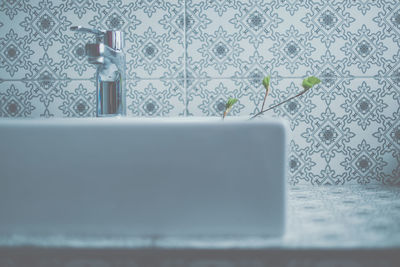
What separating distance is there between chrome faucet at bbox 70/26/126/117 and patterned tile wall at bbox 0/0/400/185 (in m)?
0.07

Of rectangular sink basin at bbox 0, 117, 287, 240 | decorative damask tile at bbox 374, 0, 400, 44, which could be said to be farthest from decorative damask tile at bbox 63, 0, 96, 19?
decorative damask tile at bbox 374, 0, 400, 44

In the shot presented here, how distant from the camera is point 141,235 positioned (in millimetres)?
490

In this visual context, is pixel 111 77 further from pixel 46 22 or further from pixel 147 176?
pixel 147 176

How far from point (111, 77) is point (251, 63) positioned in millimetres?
322

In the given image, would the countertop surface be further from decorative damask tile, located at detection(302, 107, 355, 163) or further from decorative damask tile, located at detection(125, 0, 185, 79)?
decorative damask tile, located at detection(125, 0, 185, 79)

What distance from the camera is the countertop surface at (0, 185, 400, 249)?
1.46 feet

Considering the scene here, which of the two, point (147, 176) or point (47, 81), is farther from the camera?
point (47, 81)

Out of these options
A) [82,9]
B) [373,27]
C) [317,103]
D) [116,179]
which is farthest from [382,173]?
[82,9]

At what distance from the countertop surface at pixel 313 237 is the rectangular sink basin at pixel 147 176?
2 cm

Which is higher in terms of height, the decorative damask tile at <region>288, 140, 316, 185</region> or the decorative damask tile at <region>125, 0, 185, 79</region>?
the decorative damask tile at <region>125, 0, 185, 79</region>

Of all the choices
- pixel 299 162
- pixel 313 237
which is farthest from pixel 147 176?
pixel 299 162

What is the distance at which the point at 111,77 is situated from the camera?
30.2 inches

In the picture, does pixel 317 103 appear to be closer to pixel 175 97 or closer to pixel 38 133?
pixel 175 97

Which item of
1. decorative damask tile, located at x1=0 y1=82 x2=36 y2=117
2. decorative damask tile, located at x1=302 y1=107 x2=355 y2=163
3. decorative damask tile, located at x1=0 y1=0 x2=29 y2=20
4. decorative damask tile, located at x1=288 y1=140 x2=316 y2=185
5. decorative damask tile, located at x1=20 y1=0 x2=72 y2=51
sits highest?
decorative damask tile, located at x1=0 y1=0 x2=29 y2=20
